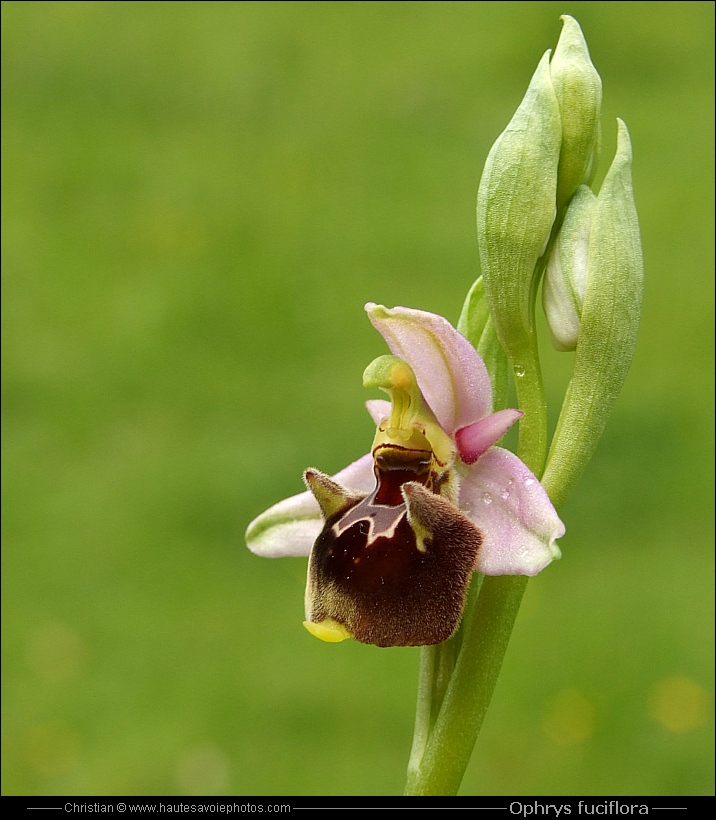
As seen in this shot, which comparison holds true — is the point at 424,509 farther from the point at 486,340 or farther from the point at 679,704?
the point at 679,704

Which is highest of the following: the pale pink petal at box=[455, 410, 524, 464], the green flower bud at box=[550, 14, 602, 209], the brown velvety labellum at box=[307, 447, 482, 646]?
the green flower bud at box=[550, 14, 602, 209]

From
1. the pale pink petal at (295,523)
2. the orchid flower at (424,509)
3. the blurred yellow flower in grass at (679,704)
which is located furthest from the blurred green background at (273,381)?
the orchid flower at (424,509)

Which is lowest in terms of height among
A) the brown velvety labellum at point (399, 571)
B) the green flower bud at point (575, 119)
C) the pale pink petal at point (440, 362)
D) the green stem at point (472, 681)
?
the green stem at point (472, 681)

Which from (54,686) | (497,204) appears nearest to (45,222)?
(54,686)

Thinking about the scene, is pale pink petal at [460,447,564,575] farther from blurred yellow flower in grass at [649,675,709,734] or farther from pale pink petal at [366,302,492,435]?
blurred yellow flower in grass at [649,675,709,734]

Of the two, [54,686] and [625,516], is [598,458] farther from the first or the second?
[54,686]

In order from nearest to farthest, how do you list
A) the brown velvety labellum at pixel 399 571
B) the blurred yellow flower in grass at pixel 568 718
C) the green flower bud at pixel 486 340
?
the brown velvety labellum at pixel 399 571, the green flower bud at pixel 486 340, the blurred yellow flower in grass at pixel 568 718

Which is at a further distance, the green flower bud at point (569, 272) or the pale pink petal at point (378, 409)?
the pale pink petal at point (378, 409)

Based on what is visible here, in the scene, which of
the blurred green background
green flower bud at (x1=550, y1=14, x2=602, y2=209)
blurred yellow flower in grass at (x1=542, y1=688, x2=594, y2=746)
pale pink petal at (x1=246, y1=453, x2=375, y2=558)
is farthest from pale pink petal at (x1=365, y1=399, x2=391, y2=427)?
blurred yellow flower in grass at (x1=542, y1=688, x2=594, y2=746)

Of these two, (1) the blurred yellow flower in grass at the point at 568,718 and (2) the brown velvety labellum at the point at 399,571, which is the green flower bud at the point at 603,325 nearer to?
(2) the brown velvety labellum at the point at 399,571

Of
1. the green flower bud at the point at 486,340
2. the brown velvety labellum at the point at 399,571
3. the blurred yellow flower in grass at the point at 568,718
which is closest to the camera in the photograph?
the brown velvety labellum at the point at 399,571
